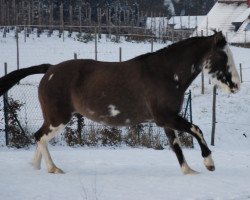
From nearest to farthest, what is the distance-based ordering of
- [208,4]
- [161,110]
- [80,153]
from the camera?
1. [161,110]
2. [80,153]
3. [208,4]

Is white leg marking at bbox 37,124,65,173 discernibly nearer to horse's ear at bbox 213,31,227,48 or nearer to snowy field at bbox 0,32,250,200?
snowy field at bbox 0,32,250,200

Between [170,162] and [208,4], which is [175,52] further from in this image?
[208,4]

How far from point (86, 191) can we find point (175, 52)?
8.16 ft

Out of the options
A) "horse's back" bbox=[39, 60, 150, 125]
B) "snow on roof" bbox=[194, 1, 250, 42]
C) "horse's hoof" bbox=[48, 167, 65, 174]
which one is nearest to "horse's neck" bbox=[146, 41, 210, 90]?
"horse's back" bbox=[39, 60, 150, 125]

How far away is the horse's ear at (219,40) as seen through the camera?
711 cm

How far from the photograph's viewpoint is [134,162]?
8.38 metres

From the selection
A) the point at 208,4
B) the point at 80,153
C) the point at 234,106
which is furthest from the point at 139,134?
the point at 208,4

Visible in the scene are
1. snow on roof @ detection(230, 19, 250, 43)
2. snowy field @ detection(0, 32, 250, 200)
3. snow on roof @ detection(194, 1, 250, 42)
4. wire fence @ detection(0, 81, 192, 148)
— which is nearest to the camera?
snowy field @ detection(0, 32, 250, 200)

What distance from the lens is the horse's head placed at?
717 cm

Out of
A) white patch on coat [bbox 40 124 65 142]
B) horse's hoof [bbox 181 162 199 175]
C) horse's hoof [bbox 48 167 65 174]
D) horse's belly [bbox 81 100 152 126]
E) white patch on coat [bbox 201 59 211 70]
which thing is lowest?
horse's hoof [bbox 48 167 65 174]

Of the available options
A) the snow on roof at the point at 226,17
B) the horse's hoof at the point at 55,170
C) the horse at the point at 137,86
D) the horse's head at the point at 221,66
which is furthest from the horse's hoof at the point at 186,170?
the snow on roof at the point at 226,17

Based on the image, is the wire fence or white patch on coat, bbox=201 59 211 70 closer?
white patch on coat, bbox=201 59 211 70

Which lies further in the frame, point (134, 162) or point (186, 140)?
point (186, 140)

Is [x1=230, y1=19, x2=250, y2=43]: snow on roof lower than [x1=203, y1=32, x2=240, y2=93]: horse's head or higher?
lower
